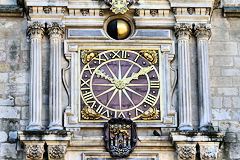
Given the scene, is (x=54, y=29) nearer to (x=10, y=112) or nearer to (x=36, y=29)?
(x=36, y=29)

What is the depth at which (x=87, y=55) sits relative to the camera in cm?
2052

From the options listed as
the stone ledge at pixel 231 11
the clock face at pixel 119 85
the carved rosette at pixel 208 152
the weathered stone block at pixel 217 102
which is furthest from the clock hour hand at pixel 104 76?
the stone ledge at pixel 231 11

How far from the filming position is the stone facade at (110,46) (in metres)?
19.8

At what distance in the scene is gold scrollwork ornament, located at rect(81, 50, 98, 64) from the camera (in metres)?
20.5

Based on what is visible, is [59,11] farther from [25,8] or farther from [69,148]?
[69,148]

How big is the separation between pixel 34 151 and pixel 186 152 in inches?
114

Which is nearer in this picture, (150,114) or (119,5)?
(150,114)

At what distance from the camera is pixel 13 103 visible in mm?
→ 20250

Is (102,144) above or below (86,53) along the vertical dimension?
below

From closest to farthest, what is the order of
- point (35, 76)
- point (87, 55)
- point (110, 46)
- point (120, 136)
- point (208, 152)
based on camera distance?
point (208, 152) < point (120, 136) < point (35, 76) < point (87, 55) < point (110, 46)

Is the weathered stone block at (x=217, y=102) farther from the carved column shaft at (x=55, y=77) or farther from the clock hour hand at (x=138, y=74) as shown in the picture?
the carved column shaft at (x=55, y=77)

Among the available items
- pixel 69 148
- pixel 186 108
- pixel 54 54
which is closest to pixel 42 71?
pixel 54 54

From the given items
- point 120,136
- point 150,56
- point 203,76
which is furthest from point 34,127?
point 203,76

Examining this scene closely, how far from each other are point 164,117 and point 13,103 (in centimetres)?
299
